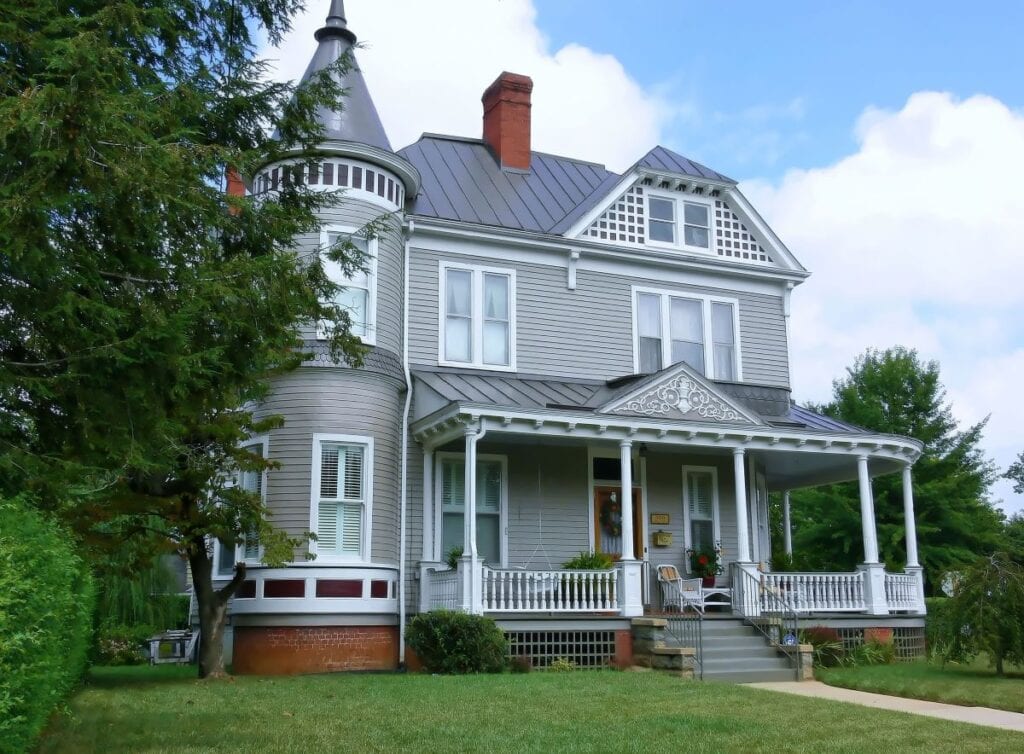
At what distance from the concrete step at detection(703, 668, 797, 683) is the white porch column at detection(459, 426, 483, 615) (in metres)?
3.44

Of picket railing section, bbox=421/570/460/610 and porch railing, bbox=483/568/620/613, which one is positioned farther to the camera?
picket railing section, bbox=421/570/460/610

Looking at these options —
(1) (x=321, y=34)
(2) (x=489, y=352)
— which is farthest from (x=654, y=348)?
(1) (x=321, y=34)

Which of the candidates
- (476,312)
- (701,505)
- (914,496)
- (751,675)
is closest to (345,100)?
(476,312)

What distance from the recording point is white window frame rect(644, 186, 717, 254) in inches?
804

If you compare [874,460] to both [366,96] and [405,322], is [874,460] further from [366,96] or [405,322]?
[366,96]

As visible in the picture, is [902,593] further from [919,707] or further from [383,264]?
[383,264]

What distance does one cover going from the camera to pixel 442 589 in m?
16.6

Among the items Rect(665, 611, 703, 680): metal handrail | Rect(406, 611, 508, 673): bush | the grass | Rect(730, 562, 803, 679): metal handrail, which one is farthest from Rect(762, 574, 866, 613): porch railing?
Rect(406, 611, 508, 673): bush

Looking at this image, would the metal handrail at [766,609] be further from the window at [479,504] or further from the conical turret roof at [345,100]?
the conical turret roof at [345,100]

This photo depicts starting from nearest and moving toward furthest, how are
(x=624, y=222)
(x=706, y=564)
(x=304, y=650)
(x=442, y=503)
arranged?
(x=304, y=650)
(x=442, y=503)
(x=706, y=564)
(x=624, y=222)

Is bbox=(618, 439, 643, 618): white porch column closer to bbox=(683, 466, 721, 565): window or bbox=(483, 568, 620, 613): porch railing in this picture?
bbox=(483, 568, 620, 613): porch railing

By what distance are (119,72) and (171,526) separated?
804 centimetres

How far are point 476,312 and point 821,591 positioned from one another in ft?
24.7

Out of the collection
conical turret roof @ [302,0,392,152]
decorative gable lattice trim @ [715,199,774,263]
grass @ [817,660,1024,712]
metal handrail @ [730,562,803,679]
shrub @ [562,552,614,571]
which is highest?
conical turret roof @ [302,0,392,152]
